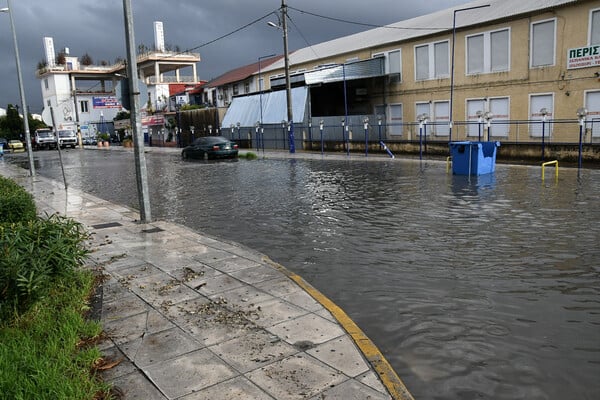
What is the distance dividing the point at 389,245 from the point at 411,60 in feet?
91.1

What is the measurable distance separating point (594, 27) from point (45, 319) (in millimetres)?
26739

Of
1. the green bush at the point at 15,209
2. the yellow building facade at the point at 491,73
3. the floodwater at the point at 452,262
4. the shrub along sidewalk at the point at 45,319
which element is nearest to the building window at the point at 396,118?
the yellow building facade at the point at 491,73

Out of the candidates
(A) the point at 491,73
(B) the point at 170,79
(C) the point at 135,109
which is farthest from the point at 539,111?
(B) the point at 170,79

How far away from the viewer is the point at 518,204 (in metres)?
11.8

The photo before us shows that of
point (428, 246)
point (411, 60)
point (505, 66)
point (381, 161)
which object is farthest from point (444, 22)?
point (428, 246)

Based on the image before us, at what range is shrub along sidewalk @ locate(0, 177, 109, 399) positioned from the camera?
3.65 m

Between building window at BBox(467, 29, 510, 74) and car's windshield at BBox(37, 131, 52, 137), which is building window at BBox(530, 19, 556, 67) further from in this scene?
car's windshield at BBox(37, 131, 52, 137)

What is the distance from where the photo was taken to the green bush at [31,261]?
4711 millimetres

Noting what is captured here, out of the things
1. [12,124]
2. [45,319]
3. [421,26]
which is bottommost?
[45,319]

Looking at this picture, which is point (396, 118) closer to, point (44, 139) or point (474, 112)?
point (474, 112)

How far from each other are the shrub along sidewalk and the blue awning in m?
31.5

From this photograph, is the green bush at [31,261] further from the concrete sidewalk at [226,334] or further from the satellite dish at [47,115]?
the satellite dish at [47,115]

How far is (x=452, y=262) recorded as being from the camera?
7.33 metres

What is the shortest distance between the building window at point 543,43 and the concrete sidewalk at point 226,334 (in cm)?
Answer: 2408
